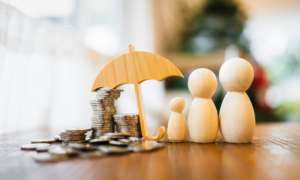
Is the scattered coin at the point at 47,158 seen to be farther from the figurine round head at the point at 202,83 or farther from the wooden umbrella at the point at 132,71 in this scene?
the figurine round head at the point at 202,83

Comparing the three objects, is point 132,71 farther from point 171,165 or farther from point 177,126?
point 171,165

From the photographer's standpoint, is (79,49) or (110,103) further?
(79,49)

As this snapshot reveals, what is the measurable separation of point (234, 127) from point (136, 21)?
2.38 metres

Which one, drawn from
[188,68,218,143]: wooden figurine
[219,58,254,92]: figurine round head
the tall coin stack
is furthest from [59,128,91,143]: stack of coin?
[219,58,254,92]: figurine round head

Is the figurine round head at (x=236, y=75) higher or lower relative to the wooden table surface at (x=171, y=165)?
higher

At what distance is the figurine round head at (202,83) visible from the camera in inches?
21.6

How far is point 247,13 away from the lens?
11.8 ft

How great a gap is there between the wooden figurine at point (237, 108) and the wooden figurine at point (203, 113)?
29 millimetres

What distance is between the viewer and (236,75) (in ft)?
1.78

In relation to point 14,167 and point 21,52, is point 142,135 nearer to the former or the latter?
point 14,167

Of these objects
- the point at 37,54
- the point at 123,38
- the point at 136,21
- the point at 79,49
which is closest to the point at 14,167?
the point at 37,54

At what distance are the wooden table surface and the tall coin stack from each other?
17 centimetres

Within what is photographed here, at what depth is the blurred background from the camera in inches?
36.1

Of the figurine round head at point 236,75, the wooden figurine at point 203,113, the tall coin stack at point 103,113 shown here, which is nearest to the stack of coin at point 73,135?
the tall coin stack at point 103,113
